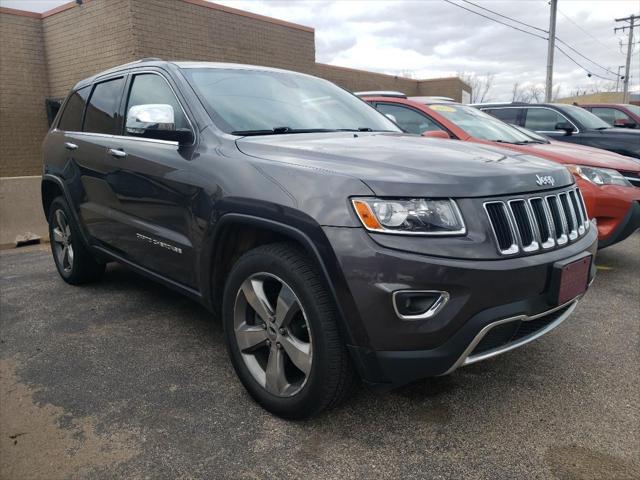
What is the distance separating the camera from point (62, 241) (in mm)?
4773

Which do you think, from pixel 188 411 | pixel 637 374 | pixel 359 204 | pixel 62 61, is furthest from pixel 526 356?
pixel 62 61

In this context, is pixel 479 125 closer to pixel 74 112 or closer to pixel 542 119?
pixel 542 119

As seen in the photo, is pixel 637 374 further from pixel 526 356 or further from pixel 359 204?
pixel 359 204

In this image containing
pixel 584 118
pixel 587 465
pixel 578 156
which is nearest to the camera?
pixel 587 465

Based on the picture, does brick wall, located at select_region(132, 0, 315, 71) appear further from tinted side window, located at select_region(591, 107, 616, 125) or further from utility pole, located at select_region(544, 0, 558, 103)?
utility pole, located at select_region(544, 0, 558, 103)

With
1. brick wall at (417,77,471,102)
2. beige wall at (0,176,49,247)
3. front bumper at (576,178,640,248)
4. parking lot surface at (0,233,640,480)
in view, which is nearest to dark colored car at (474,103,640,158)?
front bumper at (576,178,640,248)

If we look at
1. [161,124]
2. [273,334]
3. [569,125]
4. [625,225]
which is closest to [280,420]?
[273,334]

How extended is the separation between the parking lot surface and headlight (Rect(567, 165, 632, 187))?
1.42 m

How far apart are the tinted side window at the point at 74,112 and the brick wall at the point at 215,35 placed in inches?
215

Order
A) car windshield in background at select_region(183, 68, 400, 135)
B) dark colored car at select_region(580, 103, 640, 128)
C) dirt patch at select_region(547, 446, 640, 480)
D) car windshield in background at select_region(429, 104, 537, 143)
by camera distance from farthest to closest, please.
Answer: dark colored car at select_region(580, 103, 640, 128) → car windshield in background at select_region(429, 104, 537, 143) → car windshield in background at select_region(183, 68, 400, 135) → dirt patch at select_region(547, 446, 640, 480)

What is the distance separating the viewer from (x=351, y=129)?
3420 millimetres

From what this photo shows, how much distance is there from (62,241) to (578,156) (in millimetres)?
4838

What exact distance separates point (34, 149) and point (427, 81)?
1693 centimetres

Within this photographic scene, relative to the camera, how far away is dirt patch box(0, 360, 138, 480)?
2.21 m
